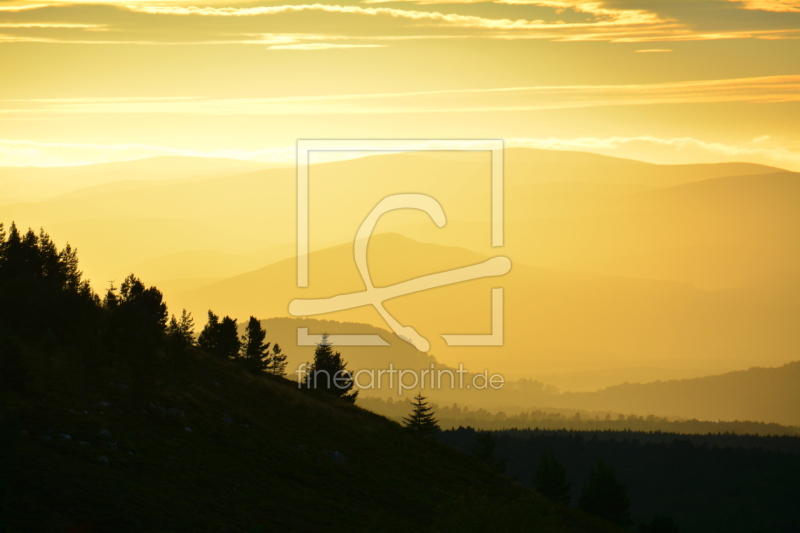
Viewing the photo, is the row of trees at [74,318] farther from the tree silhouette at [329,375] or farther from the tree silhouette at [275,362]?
the tree silhouette at [329,375]

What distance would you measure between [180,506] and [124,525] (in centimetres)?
470

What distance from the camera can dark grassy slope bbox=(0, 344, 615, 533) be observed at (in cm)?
3344

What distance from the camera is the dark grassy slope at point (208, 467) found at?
33.4m

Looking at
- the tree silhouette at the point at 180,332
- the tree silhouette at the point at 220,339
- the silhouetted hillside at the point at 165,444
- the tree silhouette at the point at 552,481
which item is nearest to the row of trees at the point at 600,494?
the tree silhouette at the point at 552,481

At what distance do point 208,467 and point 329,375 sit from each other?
4972 centimetres

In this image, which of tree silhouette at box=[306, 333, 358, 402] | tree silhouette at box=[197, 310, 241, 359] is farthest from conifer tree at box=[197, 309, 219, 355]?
tree silhouette at box=[306, 333, 358, 402]

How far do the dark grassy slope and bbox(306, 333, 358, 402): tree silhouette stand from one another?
2075cm

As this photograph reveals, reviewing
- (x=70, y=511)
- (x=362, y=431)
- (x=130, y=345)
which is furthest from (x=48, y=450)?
(x=362, y=431)

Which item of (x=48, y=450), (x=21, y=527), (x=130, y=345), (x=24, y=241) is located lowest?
(x=21, y=527)

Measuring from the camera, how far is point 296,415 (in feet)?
218

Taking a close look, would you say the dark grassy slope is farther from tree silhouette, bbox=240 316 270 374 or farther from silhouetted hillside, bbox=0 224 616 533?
tree silhouette, bbox=240 316 270 374

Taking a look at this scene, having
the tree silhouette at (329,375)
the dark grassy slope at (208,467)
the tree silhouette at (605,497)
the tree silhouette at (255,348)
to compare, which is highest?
the tree silhouette at (255,348)

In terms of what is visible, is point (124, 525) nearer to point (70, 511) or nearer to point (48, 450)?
point (70, 511)

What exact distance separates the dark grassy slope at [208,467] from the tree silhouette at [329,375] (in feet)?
68.1
